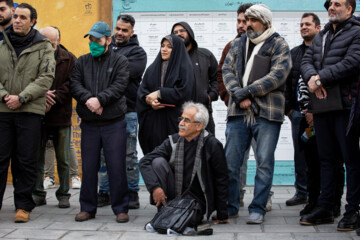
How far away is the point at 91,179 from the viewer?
5.78 m

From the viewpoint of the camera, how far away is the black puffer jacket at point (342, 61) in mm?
5051

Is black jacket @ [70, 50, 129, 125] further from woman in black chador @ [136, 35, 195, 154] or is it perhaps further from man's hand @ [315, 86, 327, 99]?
man's hand @ [315, 86, 327, 99]

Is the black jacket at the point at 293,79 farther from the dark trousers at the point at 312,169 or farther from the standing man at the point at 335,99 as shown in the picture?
the standing man at the point at 335,99

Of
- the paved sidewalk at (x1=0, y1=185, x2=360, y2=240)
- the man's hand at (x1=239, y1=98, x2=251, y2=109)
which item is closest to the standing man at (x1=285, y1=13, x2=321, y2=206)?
the paved sidewalk at (x1=0, y1=185, x2=360, y2=240)

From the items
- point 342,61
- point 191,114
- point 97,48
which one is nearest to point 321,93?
point 342,61

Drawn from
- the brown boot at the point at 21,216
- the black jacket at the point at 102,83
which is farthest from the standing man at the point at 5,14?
the brown boot at the point at 21,216

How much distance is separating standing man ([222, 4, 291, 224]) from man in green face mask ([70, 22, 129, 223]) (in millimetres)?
1157

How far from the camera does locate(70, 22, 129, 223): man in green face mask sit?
575 centimetres

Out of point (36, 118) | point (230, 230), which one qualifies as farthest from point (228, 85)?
point (36, 118)

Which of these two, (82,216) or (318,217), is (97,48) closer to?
(82,216)

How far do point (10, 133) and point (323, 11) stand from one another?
5171 millimetres

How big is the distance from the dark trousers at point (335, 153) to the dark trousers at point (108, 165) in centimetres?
207

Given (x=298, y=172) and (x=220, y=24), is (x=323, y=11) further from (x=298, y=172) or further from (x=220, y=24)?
(x=298, y=172)

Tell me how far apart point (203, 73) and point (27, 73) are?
82.3 inches
